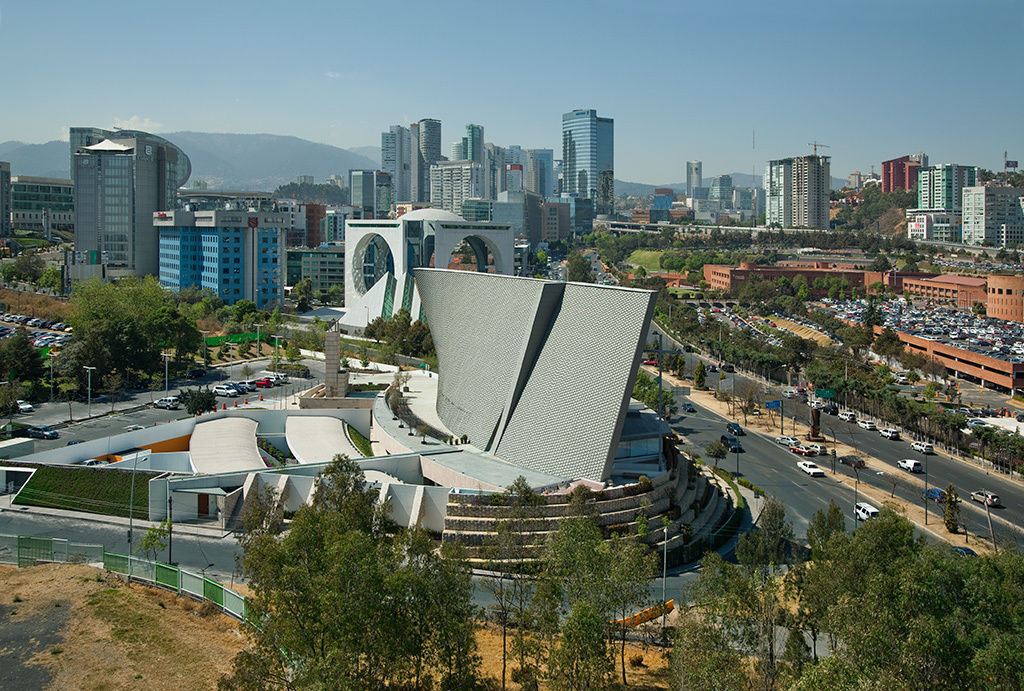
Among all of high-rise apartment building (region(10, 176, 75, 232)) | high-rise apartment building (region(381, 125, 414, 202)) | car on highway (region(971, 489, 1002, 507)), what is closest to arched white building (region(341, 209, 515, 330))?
car on highway (region(971, 489, 1002, 507))

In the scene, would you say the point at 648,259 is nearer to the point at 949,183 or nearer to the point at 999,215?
the point at 999,215

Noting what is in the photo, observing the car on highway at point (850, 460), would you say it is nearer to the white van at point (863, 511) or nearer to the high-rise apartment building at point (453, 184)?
the white van at point (863, 511)

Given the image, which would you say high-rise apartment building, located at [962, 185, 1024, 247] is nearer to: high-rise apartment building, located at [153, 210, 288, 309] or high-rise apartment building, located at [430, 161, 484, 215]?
high-rise apartment building, located at [430, 161, 484, 215]

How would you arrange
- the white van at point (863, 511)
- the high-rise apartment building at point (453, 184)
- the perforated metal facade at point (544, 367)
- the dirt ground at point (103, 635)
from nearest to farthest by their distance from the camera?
the dirt ground at point (103, 635) → the perforated metal facade at point (544, 367) → the white van at point (863, 511) → the high-rise apartment building at point (453, 184)

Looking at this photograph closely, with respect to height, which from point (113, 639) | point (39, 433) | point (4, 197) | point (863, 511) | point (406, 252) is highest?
point (4, 197)

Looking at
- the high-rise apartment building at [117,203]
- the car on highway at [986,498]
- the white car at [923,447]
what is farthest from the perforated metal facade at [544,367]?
the high-rise apartment building at [117,203]

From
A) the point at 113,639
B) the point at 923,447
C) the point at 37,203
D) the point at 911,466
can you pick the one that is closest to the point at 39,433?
the point at 113,639
